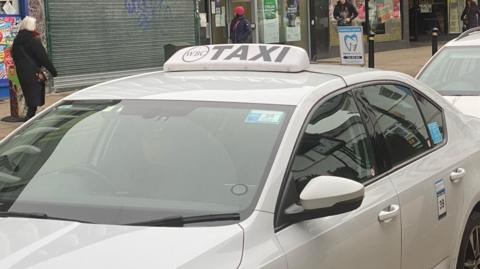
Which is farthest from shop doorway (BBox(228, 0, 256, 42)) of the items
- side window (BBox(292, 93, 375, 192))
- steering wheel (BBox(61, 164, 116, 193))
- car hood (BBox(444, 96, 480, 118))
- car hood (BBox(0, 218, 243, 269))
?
car hood (BBox(0, 218, 243, 269))

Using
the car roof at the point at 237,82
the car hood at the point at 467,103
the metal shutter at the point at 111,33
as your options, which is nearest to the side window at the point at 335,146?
the car roof at the point at 237,82

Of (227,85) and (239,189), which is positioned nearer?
(239,189)

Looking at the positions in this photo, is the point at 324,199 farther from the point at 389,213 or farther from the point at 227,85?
the point at 227,85

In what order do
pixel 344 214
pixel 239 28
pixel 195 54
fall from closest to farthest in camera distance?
1. pixel 344 214
2. pixel 195 54
3. pixel 239 28

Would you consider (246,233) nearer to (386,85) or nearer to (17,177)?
(17,177)

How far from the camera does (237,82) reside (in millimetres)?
3471

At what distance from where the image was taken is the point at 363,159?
3477 millimetres

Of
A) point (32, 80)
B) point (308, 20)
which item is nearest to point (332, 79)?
point (32, 80)

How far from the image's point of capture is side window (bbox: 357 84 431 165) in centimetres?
371

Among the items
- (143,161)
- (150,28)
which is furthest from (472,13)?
(143,161)

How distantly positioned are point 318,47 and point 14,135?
18.8m

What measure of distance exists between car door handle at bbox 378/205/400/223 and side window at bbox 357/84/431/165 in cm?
31

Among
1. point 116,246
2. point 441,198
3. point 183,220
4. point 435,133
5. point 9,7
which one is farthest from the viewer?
point 9,7

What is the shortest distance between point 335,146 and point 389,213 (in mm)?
401
